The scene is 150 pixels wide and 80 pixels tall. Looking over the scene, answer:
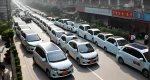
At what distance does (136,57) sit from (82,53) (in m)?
3.76

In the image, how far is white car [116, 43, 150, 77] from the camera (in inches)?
510

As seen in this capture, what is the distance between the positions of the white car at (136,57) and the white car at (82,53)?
1.97 metres

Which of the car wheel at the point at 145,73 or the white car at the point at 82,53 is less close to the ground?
the white car at the point at 82,53

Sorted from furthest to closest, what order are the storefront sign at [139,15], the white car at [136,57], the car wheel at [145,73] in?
the storefront sign at [139,15] < the white car at [136,57] < the car wheel at [145,73]

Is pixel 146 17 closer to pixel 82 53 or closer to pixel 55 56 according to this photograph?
pixel 82 53

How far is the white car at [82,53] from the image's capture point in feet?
48.0

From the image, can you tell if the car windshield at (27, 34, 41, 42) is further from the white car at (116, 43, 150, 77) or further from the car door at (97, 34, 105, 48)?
the white car at (116, 43, 150, 77)

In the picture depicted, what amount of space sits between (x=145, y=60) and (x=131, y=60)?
1.31 metres

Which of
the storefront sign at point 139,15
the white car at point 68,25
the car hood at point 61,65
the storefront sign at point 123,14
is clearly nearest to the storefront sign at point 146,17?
the storefront sign at point 139,15

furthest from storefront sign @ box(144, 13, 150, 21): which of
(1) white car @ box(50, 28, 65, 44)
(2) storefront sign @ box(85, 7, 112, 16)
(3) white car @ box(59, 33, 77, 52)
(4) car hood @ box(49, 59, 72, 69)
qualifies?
(4) car hood @ box(49, 59, 72, 69)

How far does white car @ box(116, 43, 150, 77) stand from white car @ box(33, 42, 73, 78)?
4366 mm

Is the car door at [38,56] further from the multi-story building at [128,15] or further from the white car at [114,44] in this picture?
the multi-story building at [128,15]

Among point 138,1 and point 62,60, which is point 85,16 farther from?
point 62,60

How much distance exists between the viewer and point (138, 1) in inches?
1425
